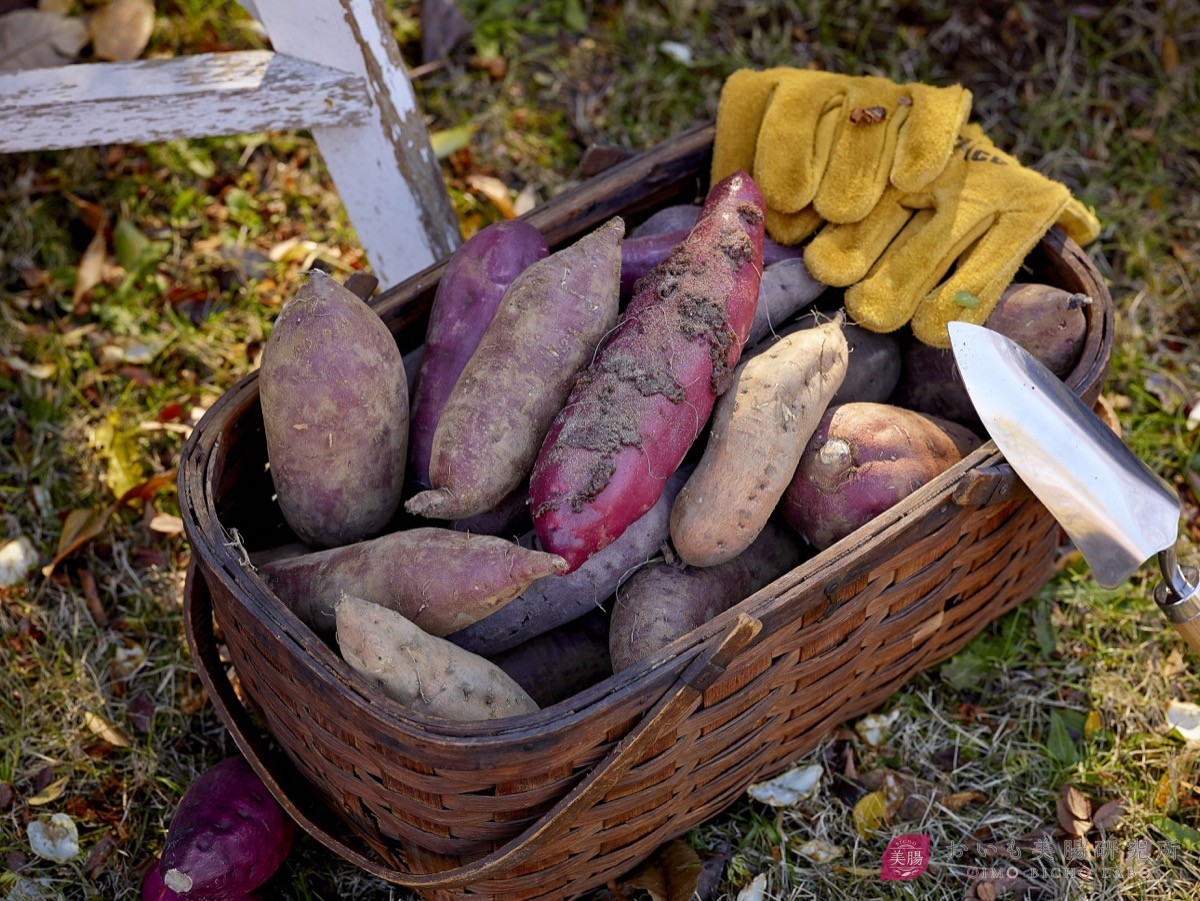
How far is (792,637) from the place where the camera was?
1283mm

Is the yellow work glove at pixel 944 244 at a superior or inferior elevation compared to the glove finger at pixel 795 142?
inferior

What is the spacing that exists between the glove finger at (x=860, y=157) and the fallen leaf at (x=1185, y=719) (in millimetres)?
977

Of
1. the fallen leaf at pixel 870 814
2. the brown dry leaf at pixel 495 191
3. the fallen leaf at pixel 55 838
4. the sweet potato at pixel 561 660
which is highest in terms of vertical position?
the brown dry leaf at pixel 495 191

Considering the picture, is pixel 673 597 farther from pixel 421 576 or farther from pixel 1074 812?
pixel 1074 812

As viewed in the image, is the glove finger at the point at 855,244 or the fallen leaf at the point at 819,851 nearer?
the fallen leaf at the point at 819,851

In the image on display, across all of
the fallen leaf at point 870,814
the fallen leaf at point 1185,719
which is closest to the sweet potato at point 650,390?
the fallen leaf at point 870,814

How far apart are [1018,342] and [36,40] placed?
2399mm

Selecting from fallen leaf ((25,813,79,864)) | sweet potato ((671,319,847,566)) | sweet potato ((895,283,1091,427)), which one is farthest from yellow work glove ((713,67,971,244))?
fallen leaf ((25,813,79,864))

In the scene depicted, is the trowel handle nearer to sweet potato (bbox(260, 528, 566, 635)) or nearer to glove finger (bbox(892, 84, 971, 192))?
glove finger (bbox(892, 84, 971, 192))

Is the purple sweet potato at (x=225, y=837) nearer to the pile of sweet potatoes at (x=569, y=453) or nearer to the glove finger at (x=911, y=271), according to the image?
the pile of sweet potatoes at (x=569, y=453)

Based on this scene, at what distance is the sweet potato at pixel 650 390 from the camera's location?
4.35 ft

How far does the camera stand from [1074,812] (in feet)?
5.16

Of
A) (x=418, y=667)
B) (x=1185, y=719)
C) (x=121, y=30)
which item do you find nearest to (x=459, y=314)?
(x=418, y=667)

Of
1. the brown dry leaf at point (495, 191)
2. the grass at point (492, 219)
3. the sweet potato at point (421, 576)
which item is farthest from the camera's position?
the brown dry leaf at point (495, 191)
